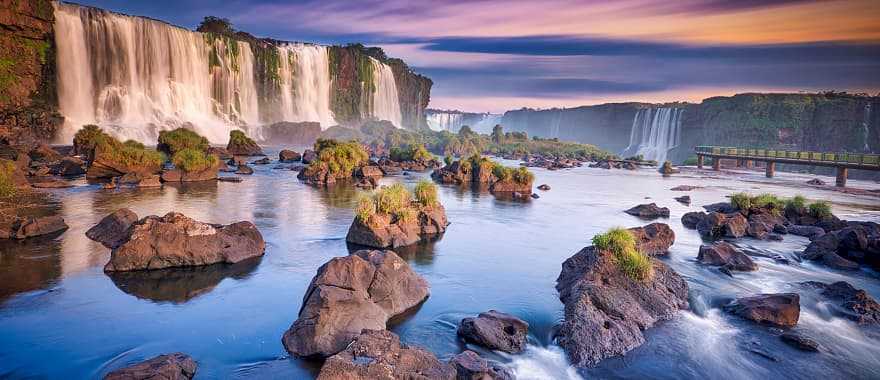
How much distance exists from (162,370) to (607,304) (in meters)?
10.4

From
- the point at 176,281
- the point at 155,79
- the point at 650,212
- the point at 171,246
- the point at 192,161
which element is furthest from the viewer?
the point at 155,79

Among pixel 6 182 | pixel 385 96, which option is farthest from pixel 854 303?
pixel 385 96

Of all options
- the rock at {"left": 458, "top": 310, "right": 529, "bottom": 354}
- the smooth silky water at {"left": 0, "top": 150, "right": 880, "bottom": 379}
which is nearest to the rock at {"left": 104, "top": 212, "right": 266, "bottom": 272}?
the smooth silky water at {"left": 0, "top": 150, "right": 880, "bottom": 379}

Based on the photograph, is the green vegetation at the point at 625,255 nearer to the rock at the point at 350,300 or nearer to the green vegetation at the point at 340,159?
the rock at the point at 350,300

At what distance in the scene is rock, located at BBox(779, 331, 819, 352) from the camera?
1246cm

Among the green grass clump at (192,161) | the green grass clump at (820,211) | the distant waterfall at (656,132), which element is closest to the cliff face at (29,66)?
the green grass clump at (192,161)

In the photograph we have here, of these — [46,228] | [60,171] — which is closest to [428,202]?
[46,228]

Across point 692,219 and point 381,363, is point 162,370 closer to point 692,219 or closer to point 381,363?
point 381,363

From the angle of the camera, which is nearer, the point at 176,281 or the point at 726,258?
the point at 176,281

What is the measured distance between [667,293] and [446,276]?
7.30 meters

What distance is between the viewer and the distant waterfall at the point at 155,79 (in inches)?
2539

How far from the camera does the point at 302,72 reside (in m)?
111

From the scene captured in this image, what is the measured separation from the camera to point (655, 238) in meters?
21.5

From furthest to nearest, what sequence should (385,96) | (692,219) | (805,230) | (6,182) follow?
1. (385,96)
2. (692,219)
3. (805,230)
4. (6,182)
